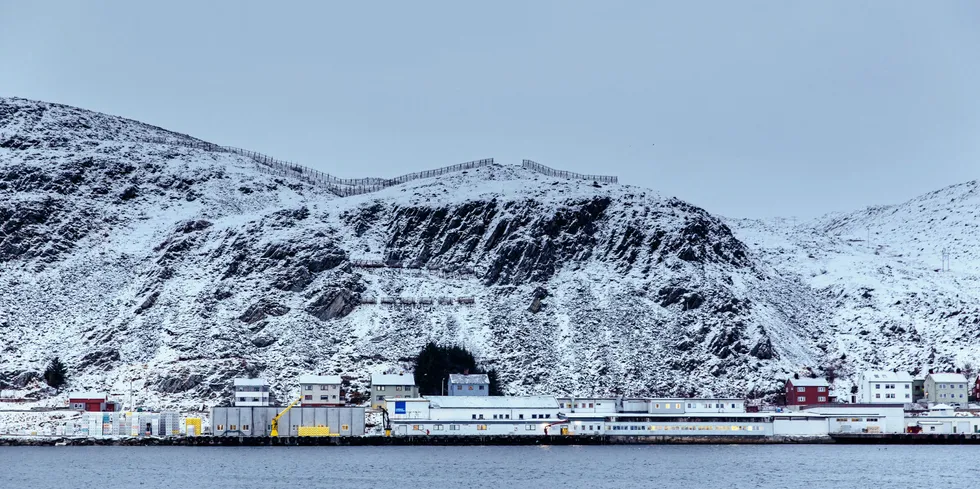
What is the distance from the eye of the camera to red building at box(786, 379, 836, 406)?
14904cm

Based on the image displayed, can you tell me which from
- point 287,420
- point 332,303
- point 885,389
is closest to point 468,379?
point 287,420

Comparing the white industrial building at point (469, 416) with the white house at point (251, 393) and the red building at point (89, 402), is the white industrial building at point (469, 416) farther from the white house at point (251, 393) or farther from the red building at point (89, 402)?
the red building at point (89, 402)

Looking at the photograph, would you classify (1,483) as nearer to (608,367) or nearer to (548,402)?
(548,402)

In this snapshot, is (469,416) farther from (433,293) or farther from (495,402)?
(433,293)

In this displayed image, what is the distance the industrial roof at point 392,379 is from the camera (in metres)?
146

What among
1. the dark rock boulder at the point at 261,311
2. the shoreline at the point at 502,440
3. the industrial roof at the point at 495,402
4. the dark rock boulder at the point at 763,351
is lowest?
the shoreline at the point at 502,440

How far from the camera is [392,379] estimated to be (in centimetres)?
14688

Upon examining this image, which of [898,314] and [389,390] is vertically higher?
[898,314]

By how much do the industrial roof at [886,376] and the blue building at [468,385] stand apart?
39392mm

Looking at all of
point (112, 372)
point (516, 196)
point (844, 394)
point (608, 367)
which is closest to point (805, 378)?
point (844, 394)

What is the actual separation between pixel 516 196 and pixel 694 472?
7846 cm

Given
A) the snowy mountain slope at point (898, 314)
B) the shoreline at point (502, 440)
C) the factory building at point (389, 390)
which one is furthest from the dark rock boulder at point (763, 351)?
the factory building at point (389, 390)

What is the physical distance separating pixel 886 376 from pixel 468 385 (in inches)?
1698

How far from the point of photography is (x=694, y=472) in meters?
114
